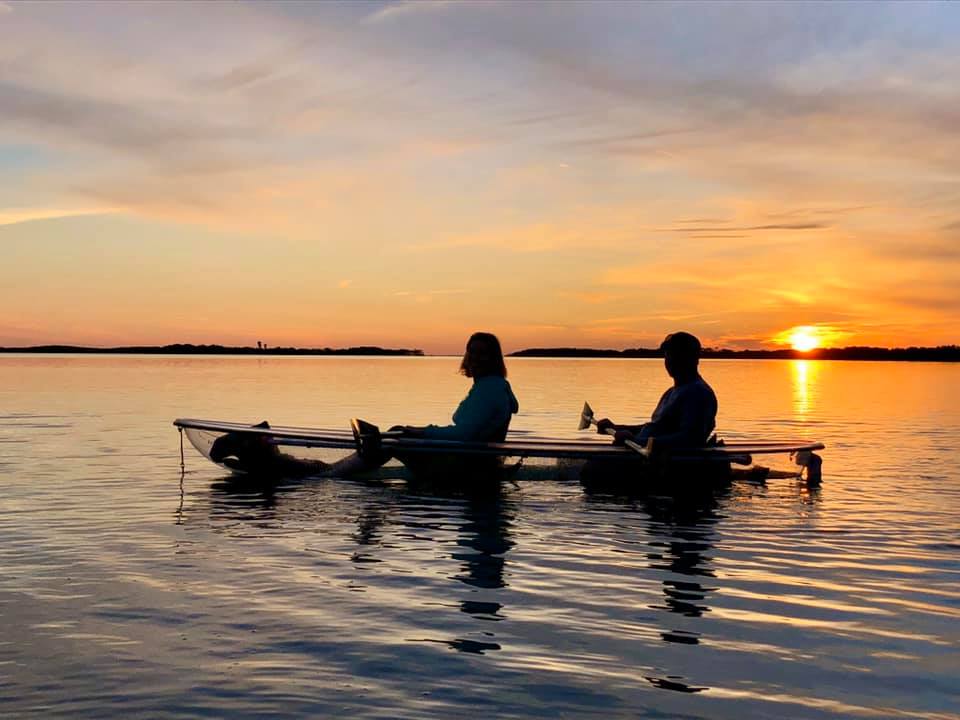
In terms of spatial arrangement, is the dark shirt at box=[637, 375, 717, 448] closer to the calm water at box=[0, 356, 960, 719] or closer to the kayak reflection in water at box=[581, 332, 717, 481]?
the kayak reflection in water at box=[581, 332, 717, 481]

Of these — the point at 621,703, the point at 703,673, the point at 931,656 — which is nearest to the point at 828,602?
the point at 931,656

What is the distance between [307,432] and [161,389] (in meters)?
36.6

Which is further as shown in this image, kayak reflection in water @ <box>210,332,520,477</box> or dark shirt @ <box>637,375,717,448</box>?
dark shirt @ <box>637,375,717,448</box>

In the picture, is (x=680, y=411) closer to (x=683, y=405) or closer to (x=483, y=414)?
(x=683, y=405)

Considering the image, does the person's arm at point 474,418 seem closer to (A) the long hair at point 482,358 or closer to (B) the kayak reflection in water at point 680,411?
(A) the long hair at point 482,358

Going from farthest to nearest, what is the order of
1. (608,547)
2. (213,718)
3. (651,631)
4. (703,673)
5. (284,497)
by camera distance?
(284,497), (608,547), (651,631), (703,673), (213,718)

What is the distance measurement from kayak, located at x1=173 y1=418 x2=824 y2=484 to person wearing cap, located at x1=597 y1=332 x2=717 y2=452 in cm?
23

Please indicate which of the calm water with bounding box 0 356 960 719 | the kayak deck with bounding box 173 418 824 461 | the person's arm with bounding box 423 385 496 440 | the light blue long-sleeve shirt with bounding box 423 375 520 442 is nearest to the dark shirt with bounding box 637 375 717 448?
the kayak deck with bounding box 173 418 824 461

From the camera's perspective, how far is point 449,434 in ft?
48.5

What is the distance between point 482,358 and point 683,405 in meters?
3.01

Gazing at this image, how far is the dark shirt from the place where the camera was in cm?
1460

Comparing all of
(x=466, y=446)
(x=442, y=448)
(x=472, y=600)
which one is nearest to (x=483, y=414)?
(x=466, y=446)

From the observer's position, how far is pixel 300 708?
5.73 m

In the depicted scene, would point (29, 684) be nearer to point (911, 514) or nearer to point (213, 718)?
point (213, 718)
